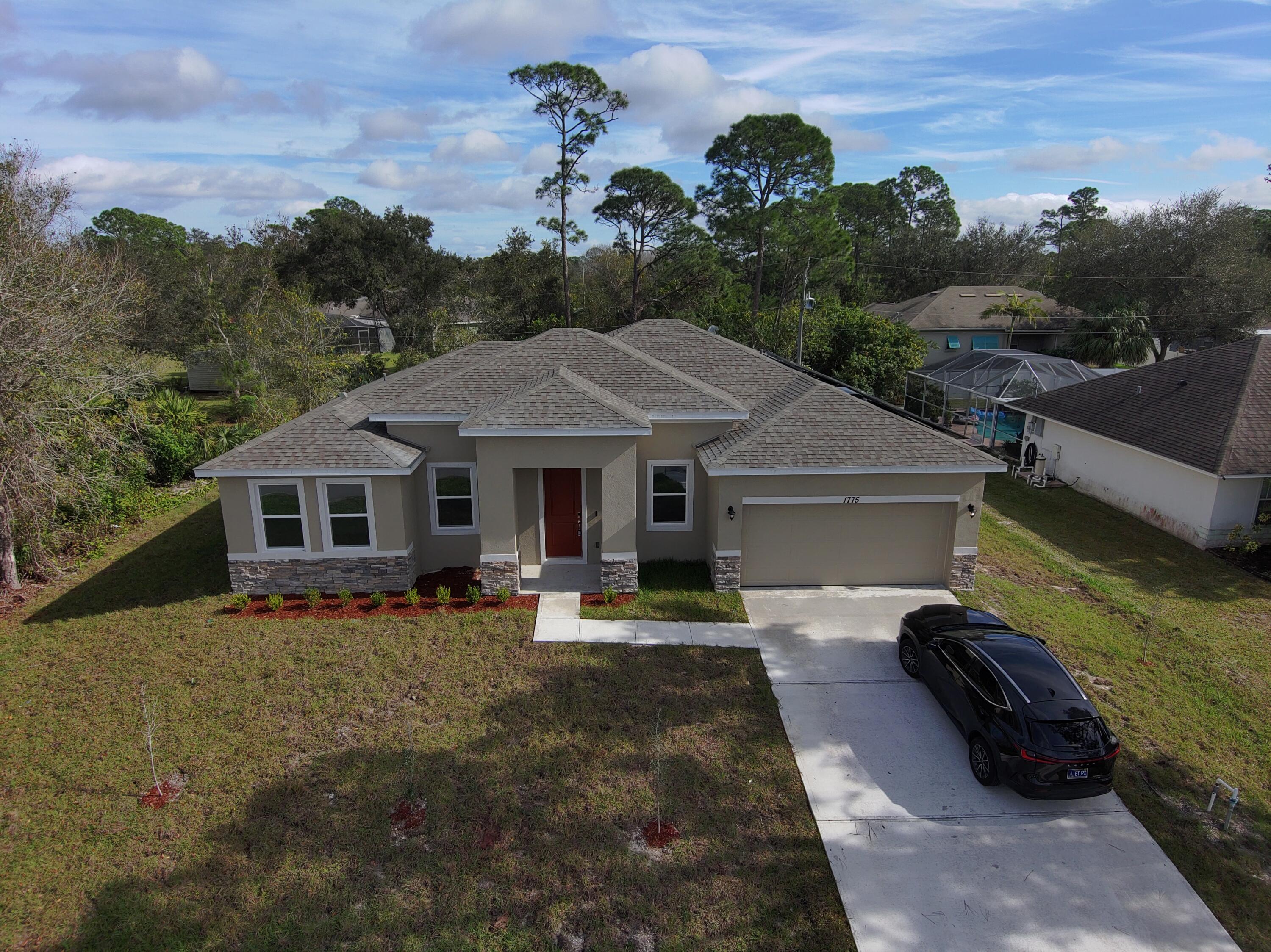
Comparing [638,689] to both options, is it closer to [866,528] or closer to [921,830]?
[921,830]

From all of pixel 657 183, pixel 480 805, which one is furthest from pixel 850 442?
pixel 657 183

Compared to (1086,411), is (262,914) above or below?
below

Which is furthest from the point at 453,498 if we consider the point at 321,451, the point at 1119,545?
the point at 1119,545

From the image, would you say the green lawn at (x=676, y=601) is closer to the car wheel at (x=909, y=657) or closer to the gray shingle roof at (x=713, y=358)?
the car wheel at (x=909, y=657)

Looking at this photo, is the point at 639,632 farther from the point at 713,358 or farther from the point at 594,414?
the point at 713,358

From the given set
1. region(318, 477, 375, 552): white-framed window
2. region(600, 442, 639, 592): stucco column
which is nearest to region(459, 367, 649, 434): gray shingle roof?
region(600, 442, 639, 592): stucco column

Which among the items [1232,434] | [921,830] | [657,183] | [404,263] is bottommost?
[921,830]

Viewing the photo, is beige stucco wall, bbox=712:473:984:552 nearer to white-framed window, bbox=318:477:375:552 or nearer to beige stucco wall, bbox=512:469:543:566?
beige stucco wall, bbox=512:469:543:566
